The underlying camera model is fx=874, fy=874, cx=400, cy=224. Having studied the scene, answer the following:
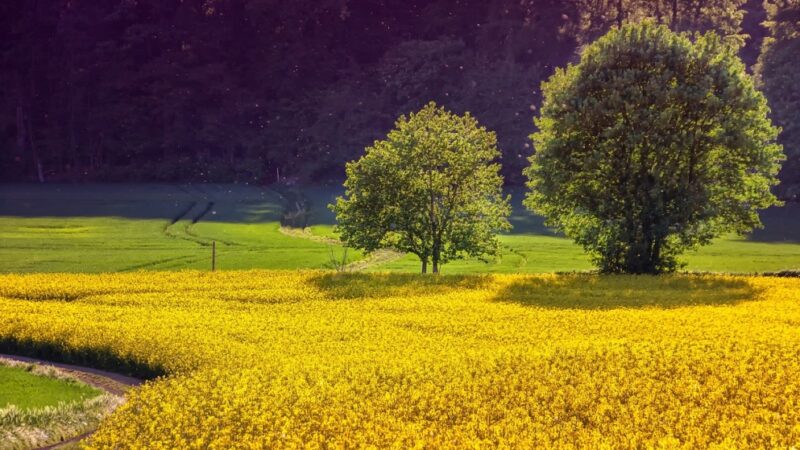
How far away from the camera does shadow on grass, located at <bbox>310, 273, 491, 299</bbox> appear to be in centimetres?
3309

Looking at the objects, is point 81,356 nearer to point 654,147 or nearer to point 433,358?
point 433,358

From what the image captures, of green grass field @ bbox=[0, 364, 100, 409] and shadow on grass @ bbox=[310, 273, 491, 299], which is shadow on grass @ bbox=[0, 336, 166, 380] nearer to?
green grass field @ bbox=[0, 364, 100, 409]

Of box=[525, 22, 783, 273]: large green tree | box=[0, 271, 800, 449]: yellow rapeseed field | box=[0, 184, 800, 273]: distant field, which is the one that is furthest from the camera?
box=[0, 184, 800, 273]: distant field

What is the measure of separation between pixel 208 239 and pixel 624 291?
41.3 meters

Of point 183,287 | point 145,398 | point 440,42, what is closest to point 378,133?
point 440,42

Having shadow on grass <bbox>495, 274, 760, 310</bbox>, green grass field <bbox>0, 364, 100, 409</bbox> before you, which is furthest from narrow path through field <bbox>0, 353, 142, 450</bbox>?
shadow on grass <bbox>495, 274, 760, 310</bbox>

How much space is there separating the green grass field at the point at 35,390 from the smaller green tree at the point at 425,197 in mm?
21534

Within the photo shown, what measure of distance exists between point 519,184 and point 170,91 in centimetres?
5361

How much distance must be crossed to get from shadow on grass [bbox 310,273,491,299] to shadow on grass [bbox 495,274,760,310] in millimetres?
2198

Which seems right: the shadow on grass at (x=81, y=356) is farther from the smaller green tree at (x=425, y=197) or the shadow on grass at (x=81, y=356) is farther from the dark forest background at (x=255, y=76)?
the dark forest background at (x=255, y=76)

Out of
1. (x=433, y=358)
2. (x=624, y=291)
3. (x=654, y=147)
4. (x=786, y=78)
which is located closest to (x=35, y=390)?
(x=433, y=358)

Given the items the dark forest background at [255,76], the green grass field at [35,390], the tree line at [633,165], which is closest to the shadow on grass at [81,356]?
the green grass field at [35,390]

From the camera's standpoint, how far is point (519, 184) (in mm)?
117938

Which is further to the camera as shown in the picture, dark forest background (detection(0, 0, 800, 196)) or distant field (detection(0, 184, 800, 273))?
dark forest background (detection(0, 0, 800, 196))
